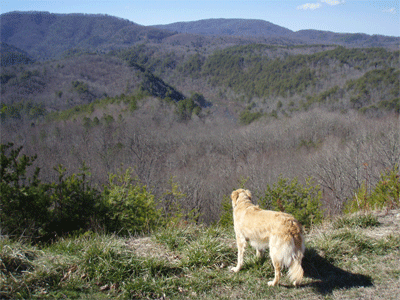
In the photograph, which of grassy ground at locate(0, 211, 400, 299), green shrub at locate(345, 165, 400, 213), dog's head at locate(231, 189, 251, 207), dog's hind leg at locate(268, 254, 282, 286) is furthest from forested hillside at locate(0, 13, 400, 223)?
dog's hind leg at locate(268, 254, 282, 286)

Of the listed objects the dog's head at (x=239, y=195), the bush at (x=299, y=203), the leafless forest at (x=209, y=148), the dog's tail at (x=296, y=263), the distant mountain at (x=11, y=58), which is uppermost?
the distant mountain at (x=11, y=58)

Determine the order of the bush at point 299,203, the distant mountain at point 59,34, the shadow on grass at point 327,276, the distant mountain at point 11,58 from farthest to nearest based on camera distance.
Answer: the distant mountain at point 59,34, the distant mountain at point 11,58, the bush at point 299,203, the shadow on grass at point 327,276

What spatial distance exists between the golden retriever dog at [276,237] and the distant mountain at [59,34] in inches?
6433

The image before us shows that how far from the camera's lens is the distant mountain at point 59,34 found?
158125mm

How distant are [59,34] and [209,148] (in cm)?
17311

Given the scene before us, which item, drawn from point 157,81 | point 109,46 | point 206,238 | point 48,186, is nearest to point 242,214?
point 206,238

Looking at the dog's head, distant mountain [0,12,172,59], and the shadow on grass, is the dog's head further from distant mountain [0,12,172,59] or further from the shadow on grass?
distant mountain [0,12,172,59]

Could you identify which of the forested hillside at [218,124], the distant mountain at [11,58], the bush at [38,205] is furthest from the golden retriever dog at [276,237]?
the distant mountain at [11,58]

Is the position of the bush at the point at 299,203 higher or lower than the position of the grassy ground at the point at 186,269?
lower

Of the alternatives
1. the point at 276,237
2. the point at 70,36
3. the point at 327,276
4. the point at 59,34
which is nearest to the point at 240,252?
the point at 276,237

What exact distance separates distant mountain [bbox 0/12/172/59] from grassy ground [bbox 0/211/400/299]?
532 ft

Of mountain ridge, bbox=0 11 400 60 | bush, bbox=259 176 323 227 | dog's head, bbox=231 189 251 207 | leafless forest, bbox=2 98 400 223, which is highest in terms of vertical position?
mountain ridge, bbox=0 11 400 60

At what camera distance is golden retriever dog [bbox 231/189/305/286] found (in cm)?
402

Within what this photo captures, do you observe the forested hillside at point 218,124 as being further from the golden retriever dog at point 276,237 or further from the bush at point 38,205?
the golden retriever dog at point 276,237
